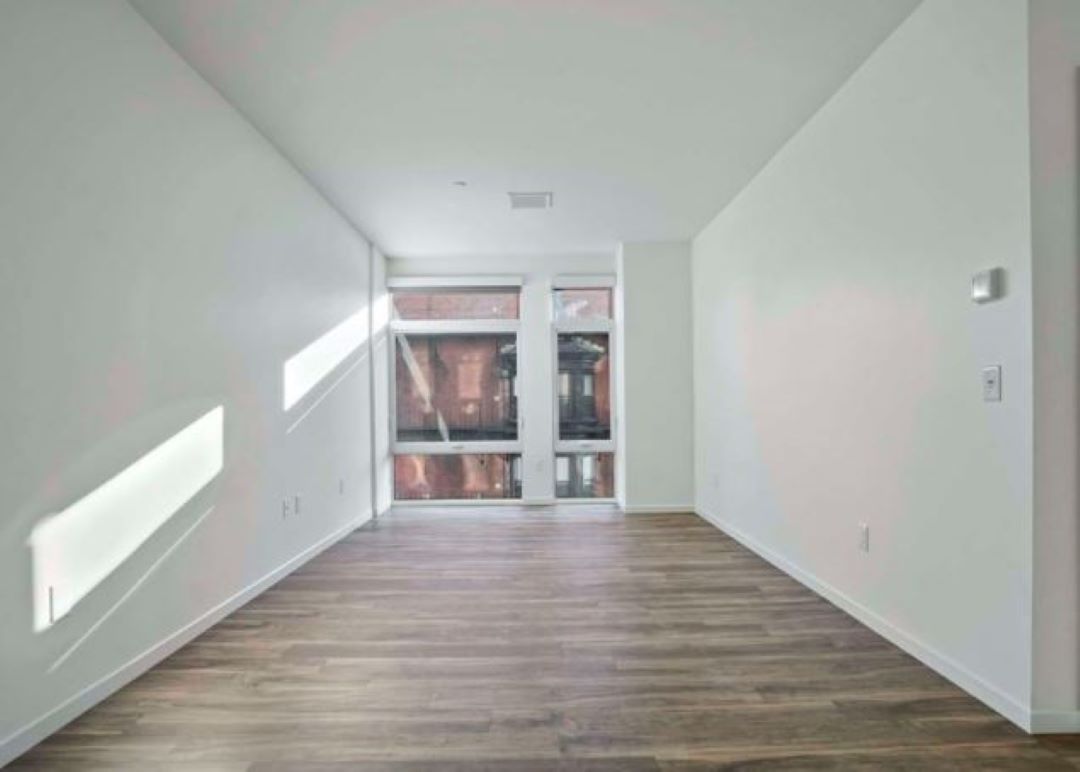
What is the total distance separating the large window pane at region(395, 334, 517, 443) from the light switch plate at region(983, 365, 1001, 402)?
15.6 feet

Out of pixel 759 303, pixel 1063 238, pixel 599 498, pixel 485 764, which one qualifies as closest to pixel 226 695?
pixel 485 764

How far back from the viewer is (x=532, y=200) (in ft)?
14.8

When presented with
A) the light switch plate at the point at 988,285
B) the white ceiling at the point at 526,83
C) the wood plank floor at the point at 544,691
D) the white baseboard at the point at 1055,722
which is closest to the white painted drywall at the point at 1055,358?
the white baseboard at the point at 1055,722

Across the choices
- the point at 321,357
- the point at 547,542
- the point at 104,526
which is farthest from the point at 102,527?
the point at 547,542

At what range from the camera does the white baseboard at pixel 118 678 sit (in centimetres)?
183

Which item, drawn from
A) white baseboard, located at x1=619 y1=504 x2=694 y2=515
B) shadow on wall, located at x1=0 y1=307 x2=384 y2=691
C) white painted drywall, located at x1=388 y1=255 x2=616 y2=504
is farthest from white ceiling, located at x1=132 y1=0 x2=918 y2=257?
white baseboard, located at x1=619 y1=504 x2=694 y2=515

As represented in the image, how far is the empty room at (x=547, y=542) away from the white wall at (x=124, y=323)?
0.05ft

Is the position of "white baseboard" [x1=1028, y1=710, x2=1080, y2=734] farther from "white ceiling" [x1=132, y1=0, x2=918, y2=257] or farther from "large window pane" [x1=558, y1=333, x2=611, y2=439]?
"large window pane" [x1=558, y1=333, x2=611, y2=439]

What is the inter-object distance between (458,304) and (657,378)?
2326 mm

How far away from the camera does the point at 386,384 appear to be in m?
6.22

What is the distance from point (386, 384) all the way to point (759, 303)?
3.89 meters

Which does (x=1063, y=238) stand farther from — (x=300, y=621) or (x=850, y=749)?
(x=300, y=621)

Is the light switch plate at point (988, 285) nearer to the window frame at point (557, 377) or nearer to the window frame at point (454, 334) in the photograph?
the window frame at point (557, 377)

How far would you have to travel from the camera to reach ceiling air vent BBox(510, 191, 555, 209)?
442cm
